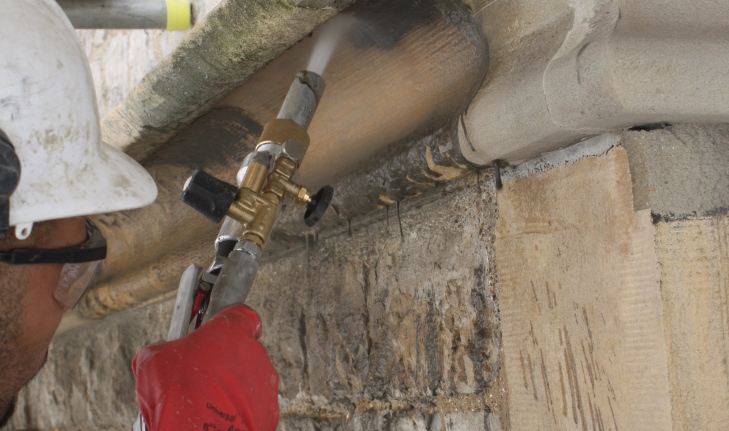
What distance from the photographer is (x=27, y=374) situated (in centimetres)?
158

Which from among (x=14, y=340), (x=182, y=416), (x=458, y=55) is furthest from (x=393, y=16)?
(x=14, y=340)

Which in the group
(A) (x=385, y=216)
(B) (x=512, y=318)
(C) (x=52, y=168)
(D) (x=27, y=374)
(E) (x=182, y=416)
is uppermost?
(A) (x=385, y=216)

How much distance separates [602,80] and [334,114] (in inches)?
33.2

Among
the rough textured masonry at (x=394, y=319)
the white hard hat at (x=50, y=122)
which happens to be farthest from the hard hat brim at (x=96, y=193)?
the rough textured masonry at (x=394, y=319)

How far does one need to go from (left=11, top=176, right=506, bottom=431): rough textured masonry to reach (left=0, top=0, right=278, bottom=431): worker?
40cm

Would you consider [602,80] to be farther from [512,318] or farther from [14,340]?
[14,340]

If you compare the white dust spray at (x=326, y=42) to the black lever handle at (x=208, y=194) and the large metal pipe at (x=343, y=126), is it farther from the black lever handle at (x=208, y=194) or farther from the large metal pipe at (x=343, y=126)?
the black lever handle at (x=208, y=194)

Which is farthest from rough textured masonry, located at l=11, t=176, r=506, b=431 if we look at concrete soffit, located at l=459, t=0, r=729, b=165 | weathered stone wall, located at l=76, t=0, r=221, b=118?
weathered stone wall, located at l=76, t=0, r=221, b=118

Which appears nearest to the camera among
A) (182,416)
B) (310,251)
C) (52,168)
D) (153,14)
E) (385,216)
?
(182,416)

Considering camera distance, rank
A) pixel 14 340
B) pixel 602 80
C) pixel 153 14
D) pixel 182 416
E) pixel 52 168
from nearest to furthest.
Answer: pixel 602 80 < pixel 182 416 < pixel 52 168 < pixel 14 340 < pixel 153 14

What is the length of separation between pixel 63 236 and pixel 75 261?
6 centimetres

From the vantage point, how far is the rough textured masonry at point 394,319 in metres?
1.55

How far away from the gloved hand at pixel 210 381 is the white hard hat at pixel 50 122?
0.35 m

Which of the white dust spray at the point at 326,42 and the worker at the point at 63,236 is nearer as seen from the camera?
the worker at the point at 63,236
